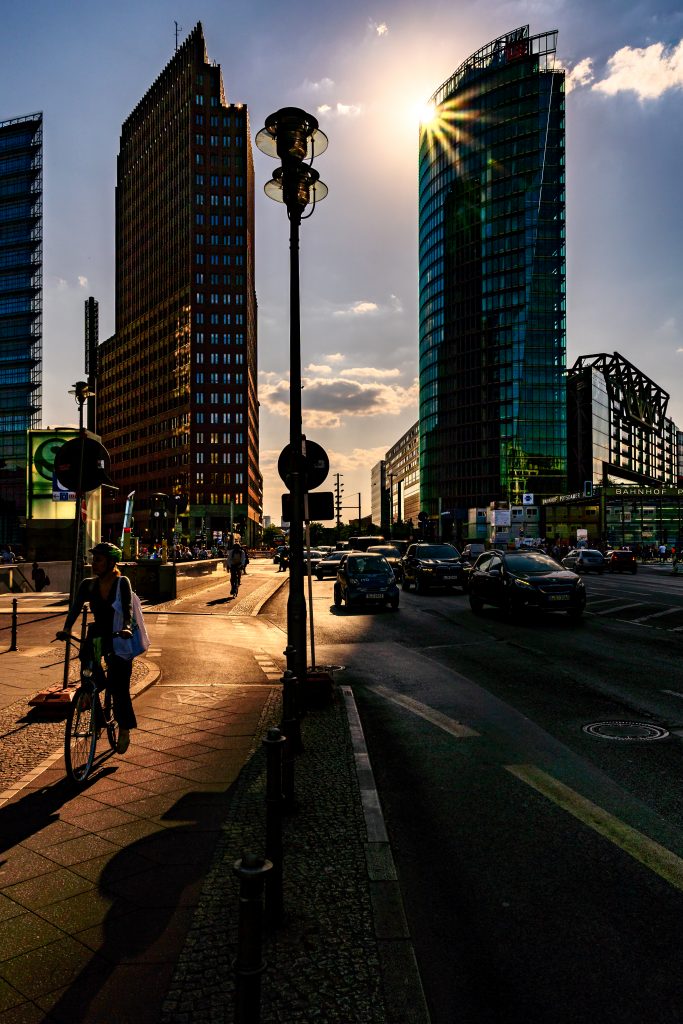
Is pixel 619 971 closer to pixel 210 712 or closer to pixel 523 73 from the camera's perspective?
pixel 210 712

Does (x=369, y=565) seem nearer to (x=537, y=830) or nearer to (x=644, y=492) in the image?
(x=537, y=830)

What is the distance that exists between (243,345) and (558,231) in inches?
2338

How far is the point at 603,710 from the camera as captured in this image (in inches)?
309

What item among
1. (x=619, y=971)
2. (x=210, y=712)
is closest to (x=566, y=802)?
(x=619, y=971)

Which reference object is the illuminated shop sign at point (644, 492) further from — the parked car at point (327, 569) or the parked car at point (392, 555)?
the parked car at point (392, 555)

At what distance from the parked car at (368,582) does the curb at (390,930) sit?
51.9ft

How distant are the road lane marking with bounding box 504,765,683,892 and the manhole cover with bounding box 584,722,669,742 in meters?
1.41

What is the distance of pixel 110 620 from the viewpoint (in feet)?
20.1

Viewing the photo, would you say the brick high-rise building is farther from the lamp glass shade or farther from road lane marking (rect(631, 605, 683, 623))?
the lamp glass shade

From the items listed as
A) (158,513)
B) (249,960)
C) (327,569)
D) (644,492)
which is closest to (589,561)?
(327,569)

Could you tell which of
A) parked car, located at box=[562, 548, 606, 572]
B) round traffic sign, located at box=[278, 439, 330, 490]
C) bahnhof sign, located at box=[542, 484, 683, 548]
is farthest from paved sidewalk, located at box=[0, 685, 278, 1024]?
bahnhof sign, located at box=[542, 484, 683, 548]

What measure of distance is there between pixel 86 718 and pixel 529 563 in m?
14.1

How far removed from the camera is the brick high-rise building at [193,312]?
127m

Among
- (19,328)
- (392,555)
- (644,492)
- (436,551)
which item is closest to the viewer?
(436,551)
